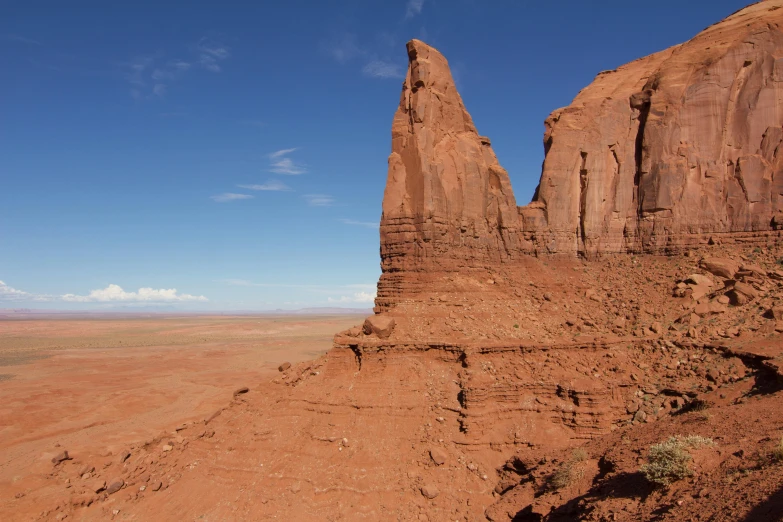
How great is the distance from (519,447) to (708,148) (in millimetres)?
21145

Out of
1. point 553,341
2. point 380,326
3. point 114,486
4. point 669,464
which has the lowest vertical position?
point 114,486

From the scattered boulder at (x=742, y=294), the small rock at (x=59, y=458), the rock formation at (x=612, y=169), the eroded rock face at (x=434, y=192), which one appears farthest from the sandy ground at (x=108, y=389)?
the scattered boulder at (x=742, y=294)

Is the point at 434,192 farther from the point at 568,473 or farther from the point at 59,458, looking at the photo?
the point at 59,458

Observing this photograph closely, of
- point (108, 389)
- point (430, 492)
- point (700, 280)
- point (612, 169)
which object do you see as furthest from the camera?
point (108, 389)

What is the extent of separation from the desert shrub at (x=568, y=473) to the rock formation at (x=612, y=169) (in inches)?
418

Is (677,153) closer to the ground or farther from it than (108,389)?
farther from it

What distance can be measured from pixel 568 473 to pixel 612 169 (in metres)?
20.9

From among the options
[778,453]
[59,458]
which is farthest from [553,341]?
[59,458]

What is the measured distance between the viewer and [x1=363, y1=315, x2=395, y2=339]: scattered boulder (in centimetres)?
2166

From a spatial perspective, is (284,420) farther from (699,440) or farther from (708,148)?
(708,148)

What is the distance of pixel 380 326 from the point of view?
21.8 metres

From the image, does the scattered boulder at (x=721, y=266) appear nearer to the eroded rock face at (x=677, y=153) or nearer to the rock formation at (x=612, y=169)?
the rock formation at (x=612, y=169)

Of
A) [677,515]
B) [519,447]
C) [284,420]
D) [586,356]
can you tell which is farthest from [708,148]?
[284,420]

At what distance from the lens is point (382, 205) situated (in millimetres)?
25781
